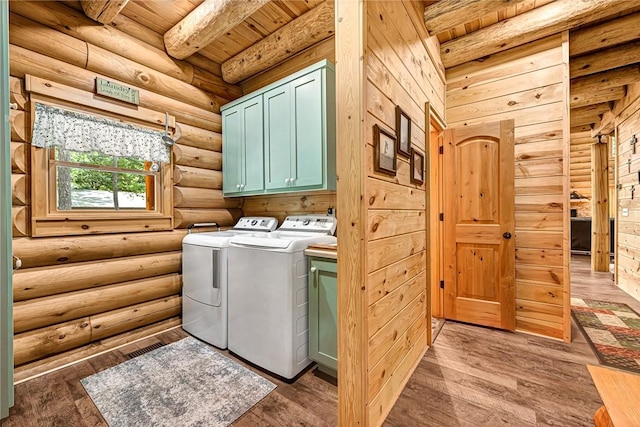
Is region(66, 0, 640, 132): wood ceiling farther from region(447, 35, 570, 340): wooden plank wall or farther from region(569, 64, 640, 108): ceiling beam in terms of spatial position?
region(447, 35, 570, 340): wooden plank wall

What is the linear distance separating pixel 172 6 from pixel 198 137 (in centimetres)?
117

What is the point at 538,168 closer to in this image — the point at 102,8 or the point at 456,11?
the point at 456,11

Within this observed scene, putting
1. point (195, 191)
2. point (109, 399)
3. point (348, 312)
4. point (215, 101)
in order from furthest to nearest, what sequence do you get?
point (215, 101) → point (195, 191) → point (109, 399) → point (348, 312)

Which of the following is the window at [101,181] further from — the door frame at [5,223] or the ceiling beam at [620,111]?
the ceiling beam at [620,111]

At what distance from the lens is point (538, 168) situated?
2631mm

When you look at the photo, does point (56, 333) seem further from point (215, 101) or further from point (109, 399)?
point (215, 101)

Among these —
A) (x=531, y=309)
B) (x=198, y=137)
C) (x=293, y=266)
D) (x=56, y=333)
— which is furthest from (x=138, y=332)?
(x=531, y=309)

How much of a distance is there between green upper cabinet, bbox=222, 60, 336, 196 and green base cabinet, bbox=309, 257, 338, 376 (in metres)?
0.75

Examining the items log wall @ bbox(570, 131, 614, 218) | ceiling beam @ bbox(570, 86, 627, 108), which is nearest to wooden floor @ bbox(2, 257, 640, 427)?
ceiling beam @ bbox(570, 86, 627, 108)

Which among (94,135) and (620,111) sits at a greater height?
(620,111)

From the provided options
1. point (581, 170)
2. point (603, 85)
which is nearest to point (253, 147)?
point (603, 85)

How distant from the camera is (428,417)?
157 cm

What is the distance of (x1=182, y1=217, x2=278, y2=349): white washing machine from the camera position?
7.66 ft

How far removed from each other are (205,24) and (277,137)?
1.10 m
